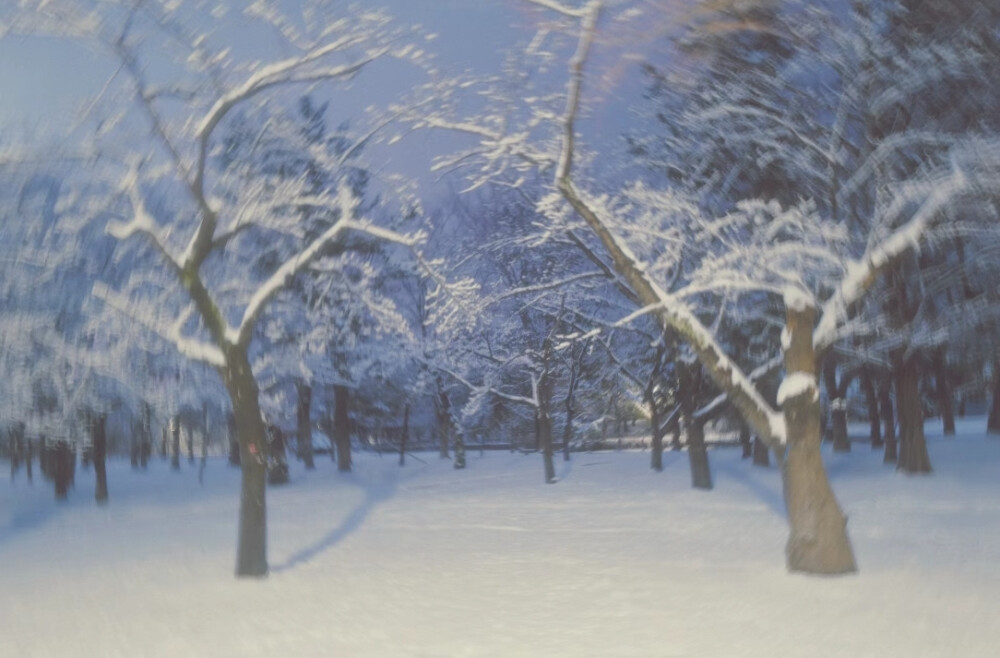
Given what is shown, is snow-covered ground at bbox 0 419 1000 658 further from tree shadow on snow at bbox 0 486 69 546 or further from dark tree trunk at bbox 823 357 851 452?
dark tree trunk at bbox 823 357 851 452

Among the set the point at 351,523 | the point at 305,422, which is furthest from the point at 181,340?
the point at 305,422

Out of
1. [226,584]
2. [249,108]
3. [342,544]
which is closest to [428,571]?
[226,584]

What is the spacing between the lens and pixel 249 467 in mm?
11414

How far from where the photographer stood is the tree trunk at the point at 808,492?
10.2 meters

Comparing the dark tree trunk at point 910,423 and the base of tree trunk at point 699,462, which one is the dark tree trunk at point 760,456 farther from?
the base of tree trunk at point 699,462

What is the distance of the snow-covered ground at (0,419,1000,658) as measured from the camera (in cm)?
793

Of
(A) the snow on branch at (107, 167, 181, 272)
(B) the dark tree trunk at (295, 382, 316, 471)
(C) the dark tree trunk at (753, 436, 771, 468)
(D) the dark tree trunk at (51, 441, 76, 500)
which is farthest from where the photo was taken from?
(B) the dark tree trunk at (295, 382, 316, 471)

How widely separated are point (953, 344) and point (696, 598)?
60.9 feet

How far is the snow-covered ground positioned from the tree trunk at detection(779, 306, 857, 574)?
0.80ft

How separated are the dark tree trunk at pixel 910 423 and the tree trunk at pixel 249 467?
712 inches

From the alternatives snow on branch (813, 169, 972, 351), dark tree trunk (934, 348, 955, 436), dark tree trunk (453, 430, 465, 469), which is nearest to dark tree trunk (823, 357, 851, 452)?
dark tree trunk (934, 348, 955, 436)

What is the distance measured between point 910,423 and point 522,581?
54.2 ft

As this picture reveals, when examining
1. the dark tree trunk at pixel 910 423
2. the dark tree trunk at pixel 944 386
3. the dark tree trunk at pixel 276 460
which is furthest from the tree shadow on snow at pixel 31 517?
the dark tree trunk at pixel 944 386

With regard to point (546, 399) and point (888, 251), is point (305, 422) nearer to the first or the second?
point (546, 399)
